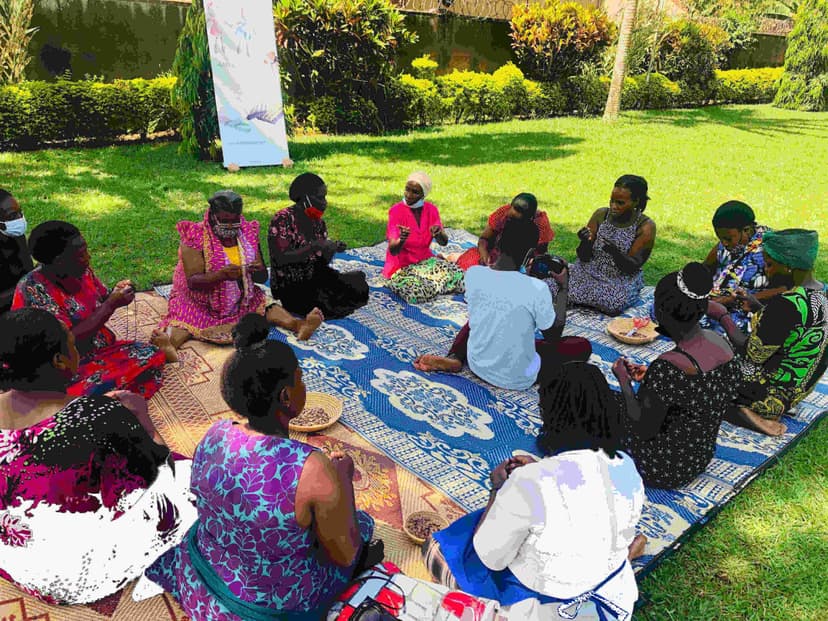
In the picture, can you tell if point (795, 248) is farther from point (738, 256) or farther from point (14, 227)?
point (14, 227)

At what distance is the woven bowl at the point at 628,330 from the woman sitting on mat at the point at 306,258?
97.0 inches

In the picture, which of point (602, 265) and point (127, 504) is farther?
point (602, 265)

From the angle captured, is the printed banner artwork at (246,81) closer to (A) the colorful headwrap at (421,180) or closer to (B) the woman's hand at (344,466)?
(A) the colorful headwrap at (421,180)

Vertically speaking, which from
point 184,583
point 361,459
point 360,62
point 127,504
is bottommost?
point 361,459

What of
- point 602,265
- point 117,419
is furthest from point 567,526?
point 602,265

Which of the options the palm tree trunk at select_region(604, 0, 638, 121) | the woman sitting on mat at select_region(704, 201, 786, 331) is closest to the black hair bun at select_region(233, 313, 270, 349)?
the woman sitting on mat at select_region(704, 201, 786, 331)

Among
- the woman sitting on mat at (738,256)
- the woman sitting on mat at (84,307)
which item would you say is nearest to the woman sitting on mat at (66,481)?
the woman sitting on mat at (84,307)

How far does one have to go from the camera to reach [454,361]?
4832 millimetres

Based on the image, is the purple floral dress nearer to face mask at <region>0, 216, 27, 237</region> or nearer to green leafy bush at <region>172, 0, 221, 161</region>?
face mask at <region>0, 216, 27, 237</region>

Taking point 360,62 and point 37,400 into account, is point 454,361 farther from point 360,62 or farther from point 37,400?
point 360,62

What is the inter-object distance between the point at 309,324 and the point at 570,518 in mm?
3585

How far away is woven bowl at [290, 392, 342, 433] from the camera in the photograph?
388 cm

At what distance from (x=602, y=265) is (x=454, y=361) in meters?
2.15

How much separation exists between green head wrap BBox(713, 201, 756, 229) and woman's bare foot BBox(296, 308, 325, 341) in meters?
3.42
